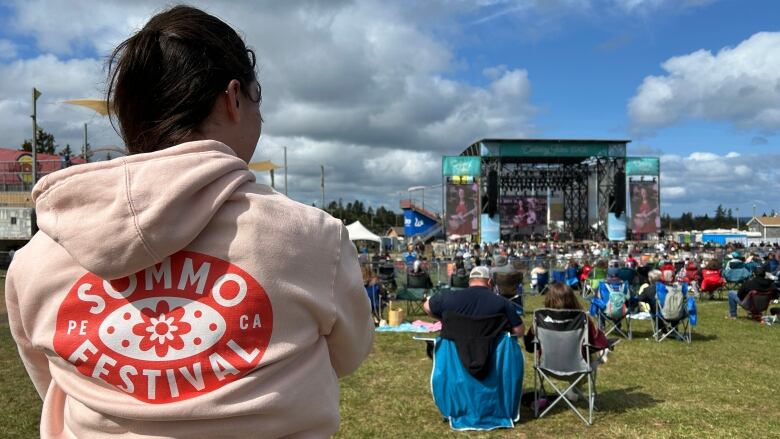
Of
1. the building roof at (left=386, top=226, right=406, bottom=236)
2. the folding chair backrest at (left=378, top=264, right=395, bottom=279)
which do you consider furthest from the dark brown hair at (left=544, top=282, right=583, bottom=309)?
the building roof at (left=386, top=226, right=406, bottom=236)

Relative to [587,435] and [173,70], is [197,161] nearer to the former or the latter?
[173,70]

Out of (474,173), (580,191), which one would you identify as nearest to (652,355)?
(474,173)

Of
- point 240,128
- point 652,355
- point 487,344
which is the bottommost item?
point 652,355

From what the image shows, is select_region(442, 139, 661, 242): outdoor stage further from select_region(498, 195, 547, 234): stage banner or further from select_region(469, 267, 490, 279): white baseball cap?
select_region(469, 267, 490, 279): white baseball cap

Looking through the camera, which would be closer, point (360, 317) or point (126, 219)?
point (126, 219)

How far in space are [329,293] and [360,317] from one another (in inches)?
4.0

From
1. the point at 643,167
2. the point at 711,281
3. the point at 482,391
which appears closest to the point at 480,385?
the point at 482,391

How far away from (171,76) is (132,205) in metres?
0.24

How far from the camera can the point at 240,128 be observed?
1.00 m

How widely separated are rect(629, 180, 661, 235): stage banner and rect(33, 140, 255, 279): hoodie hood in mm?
43802

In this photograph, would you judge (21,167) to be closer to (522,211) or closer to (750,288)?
(522,211)

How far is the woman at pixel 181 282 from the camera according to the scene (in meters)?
0.83

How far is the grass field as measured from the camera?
17.4 ft

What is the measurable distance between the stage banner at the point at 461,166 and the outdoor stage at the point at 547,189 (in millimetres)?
21
